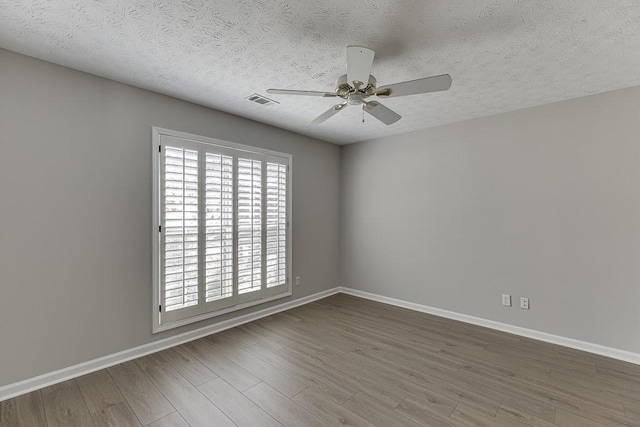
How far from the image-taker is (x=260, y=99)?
296 centimetres

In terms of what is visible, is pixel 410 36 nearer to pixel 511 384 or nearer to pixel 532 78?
pixel 532 78

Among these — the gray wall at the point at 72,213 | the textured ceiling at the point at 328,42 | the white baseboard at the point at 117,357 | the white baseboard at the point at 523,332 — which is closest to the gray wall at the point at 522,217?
the white baseboard at the point at 523,332

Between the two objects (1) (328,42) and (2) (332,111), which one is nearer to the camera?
(1) (328,42)

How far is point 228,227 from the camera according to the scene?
10.9ft

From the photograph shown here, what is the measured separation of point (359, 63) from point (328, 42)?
0.37 m

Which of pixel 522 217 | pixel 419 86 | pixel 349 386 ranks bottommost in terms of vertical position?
pixel 349 386

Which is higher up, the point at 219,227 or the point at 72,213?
the point at 72,213

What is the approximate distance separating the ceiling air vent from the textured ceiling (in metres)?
0.09

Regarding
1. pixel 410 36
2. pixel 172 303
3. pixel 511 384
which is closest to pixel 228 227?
pixel 172 303

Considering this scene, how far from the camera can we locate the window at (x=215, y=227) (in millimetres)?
2834

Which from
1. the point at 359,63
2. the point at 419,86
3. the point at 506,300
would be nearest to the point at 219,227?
the point at 359,63

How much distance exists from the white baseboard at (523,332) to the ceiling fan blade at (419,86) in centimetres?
287

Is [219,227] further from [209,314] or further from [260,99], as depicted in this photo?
[260,99]

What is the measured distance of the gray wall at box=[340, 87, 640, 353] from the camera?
2.70 metres
